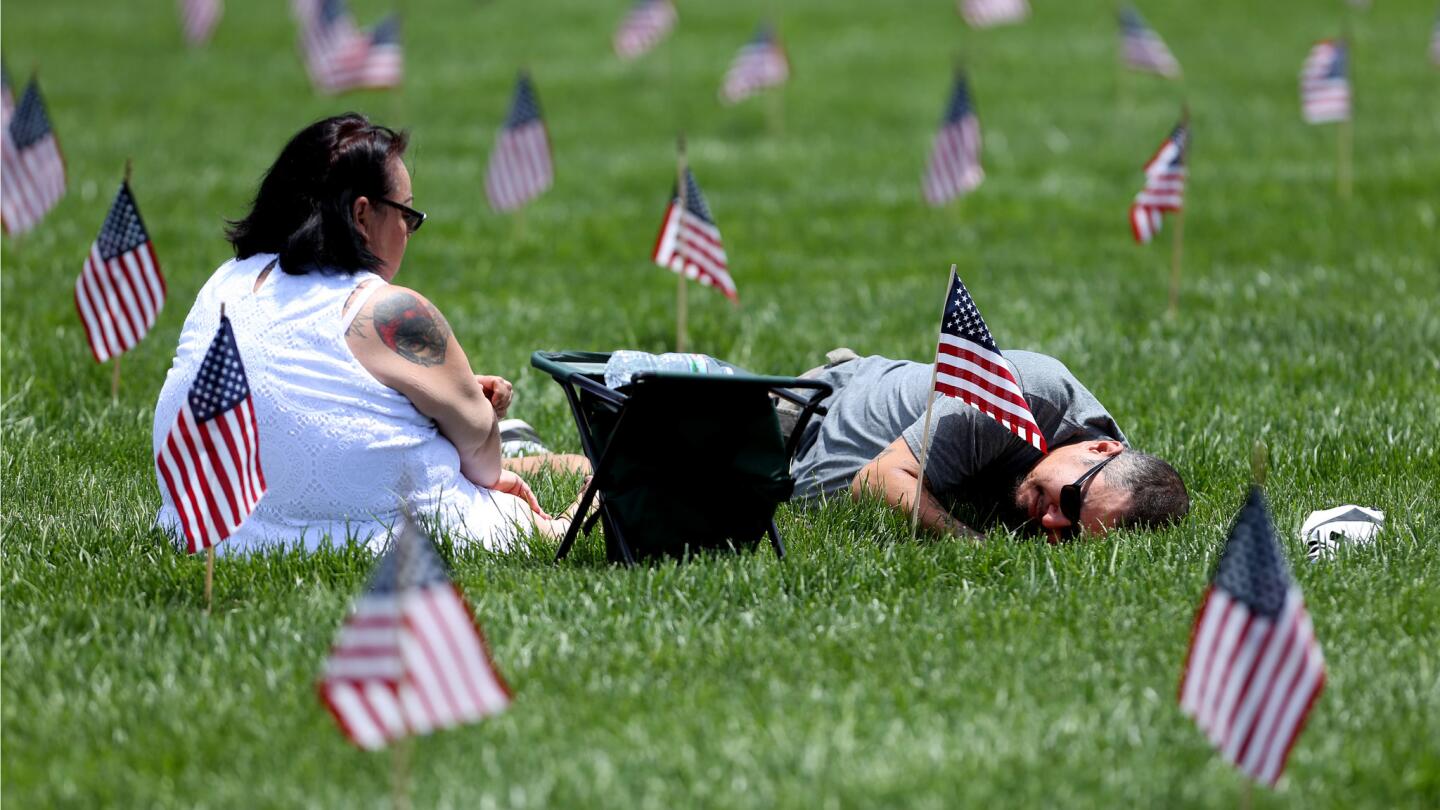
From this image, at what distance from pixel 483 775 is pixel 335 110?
57.3 ft

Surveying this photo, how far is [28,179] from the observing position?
33.0 ft

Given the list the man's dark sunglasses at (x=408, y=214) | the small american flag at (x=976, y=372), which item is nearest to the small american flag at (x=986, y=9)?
the small american flag at (x=976, y=372)

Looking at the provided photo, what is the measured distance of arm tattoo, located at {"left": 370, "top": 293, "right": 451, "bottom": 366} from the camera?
5293 mm

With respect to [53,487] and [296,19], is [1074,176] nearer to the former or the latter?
[53,487]

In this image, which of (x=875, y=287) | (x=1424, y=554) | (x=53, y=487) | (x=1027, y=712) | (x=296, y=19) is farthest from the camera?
(x=296, y=19)

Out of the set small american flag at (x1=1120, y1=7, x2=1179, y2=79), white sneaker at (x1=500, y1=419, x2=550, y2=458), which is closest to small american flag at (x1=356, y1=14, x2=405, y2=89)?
small american flag at (x1=1120, y1=7, x2=1179, y2=79)

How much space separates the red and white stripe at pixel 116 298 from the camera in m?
7.52

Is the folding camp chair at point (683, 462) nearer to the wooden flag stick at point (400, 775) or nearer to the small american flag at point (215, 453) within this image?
the small american flag at point (215, 453)

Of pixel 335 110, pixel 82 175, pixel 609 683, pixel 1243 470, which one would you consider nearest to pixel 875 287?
pixel 1243 470

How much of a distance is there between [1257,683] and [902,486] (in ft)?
7.48

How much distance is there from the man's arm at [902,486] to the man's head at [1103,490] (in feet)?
0.92

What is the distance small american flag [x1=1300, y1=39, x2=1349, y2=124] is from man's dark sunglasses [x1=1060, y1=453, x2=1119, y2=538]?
904 centimetres

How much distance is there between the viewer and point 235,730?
13.3ft

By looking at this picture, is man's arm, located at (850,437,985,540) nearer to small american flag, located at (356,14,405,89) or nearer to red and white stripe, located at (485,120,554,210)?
red and white stripe, located at (485,120,554,210)
